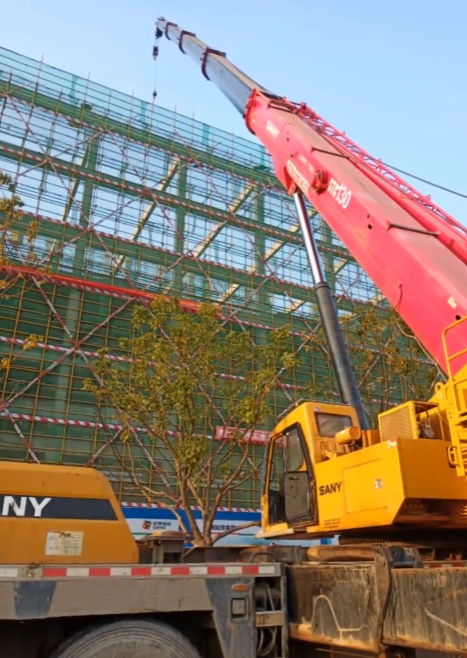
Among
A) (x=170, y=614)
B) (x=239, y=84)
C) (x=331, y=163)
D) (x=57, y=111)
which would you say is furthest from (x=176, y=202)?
(x=170, y=614)

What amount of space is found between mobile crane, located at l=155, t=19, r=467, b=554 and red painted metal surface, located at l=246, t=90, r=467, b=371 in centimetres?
2

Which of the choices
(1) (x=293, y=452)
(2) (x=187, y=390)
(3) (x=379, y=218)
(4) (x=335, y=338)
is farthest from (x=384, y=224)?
(2) (x=187, y=390)

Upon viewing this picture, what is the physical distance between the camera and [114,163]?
17.3 meters

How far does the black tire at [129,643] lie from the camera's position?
3900 millimetres

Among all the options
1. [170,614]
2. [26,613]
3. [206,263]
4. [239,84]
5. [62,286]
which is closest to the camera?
[26,613]

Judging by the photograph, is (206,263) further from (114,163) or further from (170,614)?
(170,614)

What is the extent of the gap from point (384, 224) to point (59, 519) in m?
4.68

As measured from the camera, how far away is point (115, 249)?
618 inches

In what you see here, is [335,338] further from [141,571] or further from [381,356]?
[381,356]

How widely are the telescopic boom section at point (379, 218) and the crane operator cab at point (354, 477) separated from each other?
2.95 feet

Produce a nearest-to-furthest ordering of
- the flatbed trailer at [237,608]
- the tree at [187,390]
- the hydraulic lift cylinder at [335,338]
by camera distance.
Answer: the flatbed trailer at [237,608]
the hydraulic lift cylinder at [335,338]
the tree at [187,390]

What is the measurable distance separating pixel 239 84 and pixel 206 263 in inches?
229

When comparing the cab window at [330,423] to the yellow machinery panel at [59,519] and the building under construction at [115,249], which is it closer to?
the yellow machinery panel at [59,519]

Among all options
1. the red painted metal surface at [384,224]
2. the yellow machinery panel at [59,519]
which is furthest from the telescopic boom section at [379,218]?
the yellow machinery panel at [59,519]
